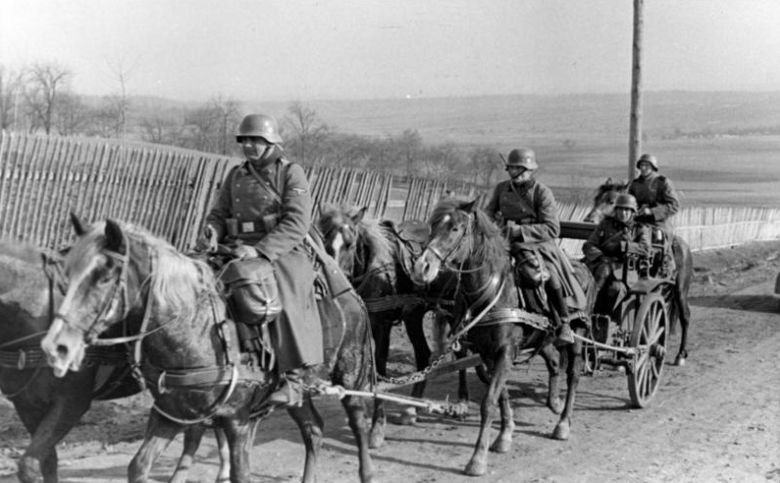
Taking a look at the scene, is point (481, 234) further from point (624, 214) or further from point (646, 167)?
point (646, 167)

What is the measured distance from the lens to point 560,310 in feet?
27.4

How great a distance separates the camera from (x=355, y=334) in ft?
21.3

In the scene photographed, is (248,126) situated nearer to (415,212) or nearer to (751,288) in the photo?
(415,212)

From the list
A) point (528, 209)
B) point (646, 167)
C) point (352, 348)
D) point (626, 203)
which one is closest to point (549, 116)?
point (646, 167)

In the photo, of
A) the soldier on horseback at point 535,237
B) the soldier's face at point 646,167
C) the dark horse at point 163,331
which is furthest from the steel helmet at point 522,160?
the soldier's face at point 646,167

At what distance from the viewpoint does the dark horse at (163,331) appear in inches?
176

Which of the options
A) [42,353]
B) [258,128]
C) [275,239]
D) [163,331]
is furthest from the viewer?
[258,128]

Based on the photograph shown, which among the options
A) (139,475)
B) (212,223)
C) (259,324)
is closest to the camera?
(139,475)

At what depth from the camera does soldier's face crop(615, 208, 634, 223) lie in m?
10.1

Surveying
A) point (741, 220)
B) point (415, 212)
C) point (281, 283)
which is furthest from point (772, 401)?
point (741, 220)

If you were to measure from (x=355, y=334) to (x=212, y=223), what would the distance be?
1.34 metres

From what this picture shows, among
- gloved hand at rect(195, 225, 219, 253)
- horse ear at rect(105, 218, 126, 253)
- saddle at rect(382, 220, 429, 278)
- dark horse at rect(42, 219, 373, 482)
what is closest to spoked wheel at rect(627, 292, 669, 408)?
saddle at rect(382, 220, 429, 278)

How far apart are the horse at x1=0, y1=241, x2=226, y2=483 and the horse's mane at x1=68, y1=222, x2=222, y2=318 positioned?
98 centimetres

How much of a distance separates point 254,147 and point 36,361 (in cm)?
194
